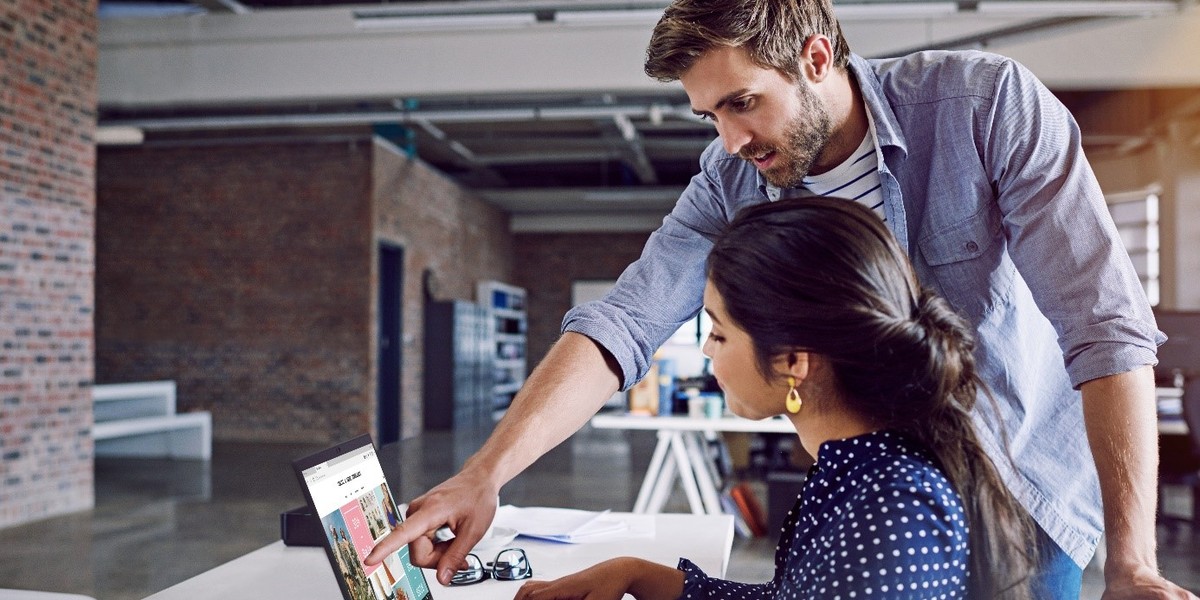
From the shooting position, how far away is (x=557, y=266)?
1622 cm

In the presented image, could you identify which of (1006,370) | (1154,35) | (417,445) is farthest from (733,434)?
(1006,370)

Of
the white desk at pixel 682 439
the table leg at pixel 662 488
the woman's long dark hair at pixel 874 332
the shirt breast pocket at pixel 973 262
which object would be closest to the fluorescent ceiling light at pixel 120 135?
the white desk at pixel 682 439

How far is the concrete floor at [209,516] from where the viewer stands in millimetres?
4441

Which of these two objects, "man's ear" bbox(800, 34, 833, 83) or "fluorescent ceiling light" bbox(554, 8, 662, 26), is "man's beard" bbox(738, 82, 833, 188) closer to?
"man's ear" bbox(800, 34, 833, 83)

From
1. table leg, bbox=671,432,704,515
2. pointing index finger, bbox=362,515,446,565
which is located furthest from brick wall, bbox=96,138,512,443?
pointing index finger, bbox=362,515,446,565

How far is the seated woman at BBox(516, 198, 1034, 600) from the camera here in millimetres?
925

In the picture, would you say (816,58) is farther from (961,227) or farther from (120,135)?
(120,135)

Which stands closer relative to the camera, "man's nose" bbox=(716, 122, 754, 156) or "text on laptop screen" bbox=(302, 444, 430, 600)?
"text on laptop screen" bbox=(302, 444, 430, 600)

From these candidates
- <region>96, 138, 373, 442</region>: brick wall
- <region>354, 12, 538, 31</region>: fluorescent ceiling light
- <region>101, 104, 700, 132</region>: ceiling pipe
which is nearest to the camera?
<region>354, 12, 538, 31</region>: fluorescent ceiling light

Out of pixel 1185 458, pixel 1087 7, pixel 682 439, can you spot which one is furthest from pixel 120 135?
pixel 1185 458

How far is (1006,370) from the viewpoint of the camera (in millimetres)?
1279

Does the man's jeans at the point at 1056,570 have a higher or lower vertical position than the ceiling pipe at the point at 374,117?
lower

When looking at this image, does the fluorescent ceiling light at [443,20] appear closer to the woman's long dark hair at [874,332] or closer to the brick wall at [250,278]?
the brick wall at [250,278]

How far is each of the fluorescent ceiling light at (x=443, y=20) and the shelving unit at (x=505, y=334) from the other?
286 inches
